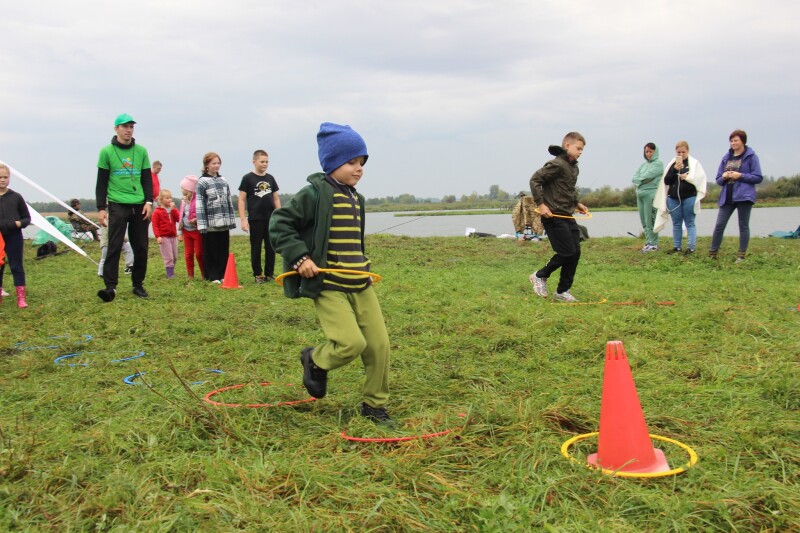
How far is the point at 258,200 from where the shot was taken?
33.3 ft

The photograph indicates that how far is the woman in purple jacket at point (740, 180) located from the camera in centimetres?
1087

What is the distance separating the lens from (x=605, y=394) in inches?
128

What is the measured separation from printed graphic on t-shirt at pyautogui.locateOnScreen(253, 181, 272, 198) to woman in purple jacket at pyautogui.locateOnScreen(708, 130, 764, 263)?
754 centimetres

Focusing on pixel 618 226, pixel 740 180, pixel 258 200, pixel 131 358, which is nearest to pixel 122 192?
pixel 258 200

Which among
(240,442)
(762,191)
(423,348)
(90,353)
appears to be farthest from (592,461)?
(762,191)

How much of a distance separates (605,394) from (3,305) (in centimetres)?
810

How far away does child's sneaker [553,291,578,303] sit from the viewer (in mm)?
8039

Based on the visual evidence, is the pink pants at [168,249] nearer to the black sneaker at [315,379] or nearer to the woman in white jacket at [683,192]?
the black sneaker at [315,379]

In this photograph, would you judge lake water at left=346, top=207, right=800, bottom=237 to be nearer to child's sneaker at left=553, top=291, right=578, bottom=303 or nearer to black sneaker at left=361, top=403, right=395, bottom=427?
child's sneaker at left=553, top=291, right=578, bottom=303

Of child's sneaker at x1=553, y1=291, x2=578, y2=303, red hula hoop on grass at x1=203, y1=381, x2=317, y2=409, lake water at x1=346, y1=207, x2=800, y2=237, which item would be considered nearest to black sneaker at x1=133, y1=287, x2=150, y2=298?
red hula hoop on grass at x1=203, y1=381, x2=317, y2=409

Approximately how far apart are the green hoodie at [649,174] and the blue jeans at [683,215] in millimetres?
1001

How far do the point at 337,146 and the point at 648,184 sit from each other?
1111 cm

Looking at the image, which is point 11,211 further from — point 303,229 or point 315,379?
point 315,379

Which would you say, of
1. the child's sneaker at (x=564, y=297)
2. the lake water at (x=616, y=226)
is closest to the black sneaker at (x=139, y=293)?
the child's sneaker at (x=564, y=297)
